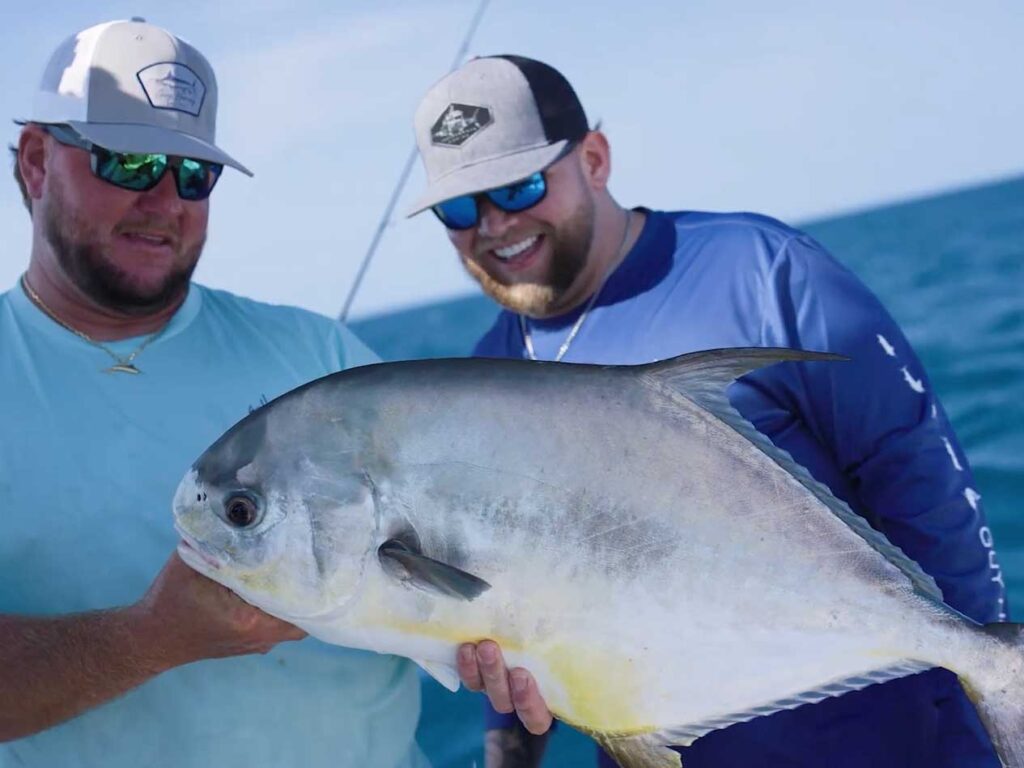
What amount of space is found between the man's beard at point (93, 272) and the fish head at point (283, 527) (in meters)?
0.64

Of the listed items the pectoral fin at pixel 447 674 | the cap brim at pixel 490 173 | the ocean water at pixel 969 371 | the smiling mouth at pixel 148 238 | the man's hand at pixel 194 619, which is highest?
the smiling mouth at pixel 148 238

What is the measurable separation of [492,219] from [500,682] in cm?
139

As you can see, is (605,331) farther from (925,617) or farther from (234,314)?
(925,617)

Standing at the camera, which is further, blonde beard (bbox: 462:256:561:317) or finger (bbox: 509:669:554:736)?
blonde beard (bbox: 462:256:561:317)

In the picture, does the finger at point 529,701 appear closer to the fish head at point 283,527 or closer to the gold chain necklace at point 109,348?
the fish head at point 283,527

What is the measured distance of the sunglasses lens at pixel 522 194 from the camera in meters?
2.85

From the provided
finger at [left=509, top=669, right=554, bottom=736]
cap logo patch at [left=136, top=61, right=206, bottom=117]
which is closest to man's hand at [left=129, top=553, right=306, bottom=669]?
finger at [left=509, top=669, right=554, bottom=736]

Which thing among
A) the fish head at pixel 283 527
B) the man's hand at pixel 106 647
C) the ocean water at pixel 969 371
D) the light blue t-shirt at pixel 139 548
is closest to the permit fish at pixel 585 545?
the fish head at pixel 283 527

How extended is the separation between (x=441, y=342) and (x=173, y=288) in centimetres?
3897

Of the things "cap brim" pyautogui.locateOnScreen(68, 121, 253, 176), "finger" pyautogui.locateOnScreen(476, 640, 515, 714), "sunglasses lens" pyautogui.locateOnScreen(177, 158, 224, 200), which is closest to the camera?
"finger" pyautogui.locateOnScreen(476, 640, 515, 714)

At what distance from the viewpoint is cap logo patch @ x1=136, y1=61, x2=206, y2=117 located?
2332 mm

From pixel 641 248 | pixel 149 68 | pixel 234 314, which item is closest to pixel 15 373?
pixel 234 314

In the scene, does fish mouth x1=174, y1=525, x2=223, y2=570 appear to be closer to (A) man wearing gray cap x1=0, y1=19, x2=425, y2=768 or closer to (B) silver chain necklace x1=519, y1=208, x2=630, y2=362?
Result: (A) man wearing gray cap x1=0, y1=19, x2=425, y2=768

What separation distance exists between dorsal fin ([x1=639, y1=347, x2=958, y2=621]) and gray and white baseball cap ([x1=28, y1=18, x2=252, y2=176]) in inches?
45.1
